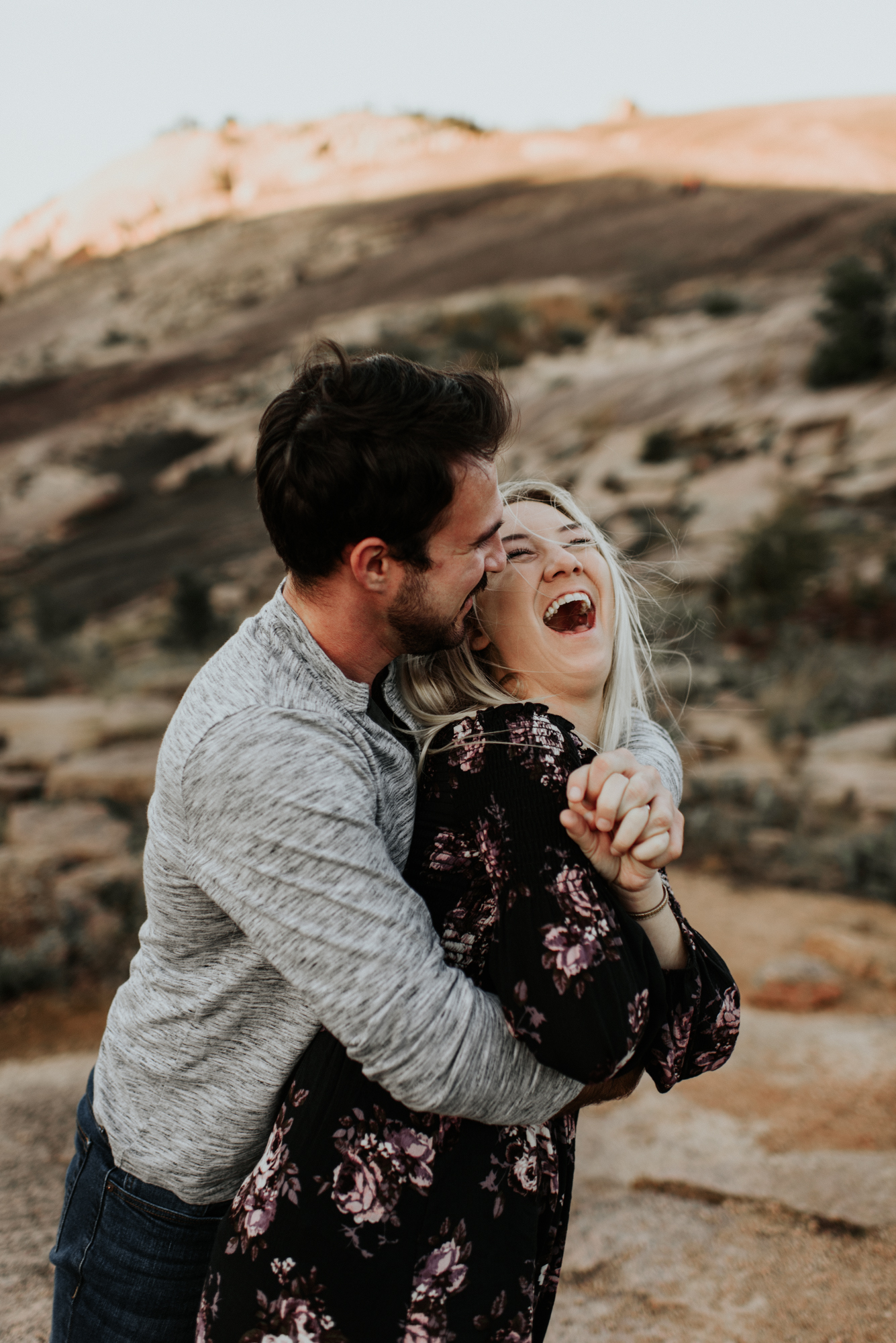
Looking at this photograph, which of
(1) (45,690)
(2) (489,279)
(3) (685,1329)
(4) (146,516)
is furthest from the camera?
(2) (489,279)

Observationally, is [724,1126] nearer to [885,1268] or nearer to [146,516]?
[885,1268]

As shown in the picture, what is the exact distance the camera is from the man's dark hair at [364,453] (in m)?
1.37

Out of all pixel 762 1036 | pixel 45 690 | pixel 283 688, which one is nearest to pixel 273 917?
pixel 283 688

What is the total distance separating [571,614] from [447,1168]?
995mm

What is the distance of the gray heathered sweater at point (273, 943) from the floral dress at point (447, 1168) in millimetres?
82

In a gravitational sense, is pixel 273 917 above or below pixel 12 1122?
above

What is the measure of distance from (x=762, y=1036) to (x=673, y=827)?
3.25m

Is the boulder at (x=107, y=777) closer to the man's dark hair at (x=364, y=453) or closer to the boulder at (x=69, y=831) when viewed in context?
the boulder at (x=69, y=831)

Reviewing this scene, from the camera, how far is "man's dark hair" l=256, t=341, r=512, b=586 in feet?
4.48

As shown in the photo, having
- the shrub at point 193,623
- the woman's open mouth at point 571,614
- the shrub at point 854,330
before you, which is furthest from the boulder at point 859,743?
the shrub at point 854,330

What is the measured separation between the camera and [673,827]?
1395 mm

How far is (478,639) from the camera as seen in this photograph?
71.9 inches

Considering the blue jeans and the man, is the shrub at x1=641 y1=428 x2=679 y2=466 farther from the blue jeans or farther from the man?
the blue jeans

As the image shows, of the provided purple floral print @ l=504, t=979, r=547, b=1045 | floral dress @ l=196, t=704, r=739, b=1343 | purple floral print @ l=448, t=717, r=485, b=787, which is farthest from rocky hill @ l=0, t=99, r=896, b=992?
purple floral print @ l=504, t=979, r=547, b=1045
